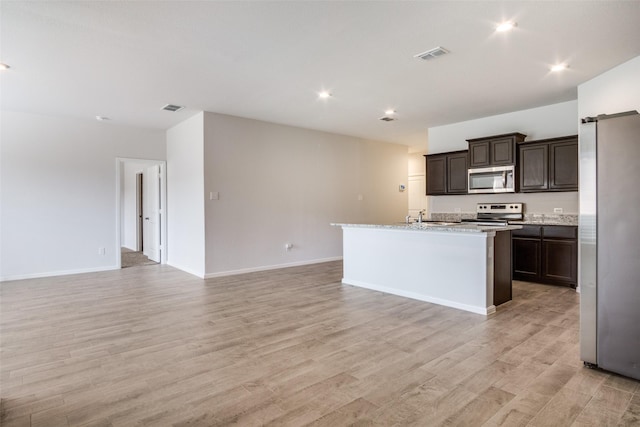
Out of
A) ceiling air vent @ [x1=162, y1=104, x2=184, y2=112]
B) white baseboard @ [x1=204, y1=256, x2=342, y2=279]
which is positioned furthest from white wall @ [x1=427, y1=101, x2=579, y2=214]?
ceiling air vent @ [x1=162, y1=104, x2=184, y2=112]

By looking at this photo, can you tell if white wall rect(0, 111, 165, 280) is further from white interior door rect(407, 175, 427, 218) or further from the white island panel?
white interior door rect(407, 175, 427, 218)

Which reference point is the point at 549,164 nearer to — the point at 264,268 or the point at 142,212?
the point at 264,268

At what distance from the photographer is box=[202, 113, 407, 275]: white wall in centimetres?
595

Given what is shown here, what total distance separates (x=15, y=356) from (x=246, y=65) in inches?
131

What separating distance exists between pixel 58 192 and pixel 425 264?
606cm

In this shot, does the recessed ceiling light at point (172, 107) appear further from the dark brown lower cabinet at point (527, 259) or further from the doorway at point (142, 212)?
the dark brown lower cabinet at point (527, 259)

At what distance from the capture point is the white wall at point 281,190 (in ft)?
19.5

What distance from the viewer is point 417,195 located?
992 centimetres

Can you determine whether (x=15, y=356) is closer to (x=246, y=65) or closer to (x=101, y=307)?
(x=101, y=307)

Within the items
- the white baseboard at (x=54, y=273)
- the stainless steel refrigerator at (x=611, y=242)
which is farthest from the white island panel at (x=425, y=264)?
the white baseboard at (x=54, y=273)

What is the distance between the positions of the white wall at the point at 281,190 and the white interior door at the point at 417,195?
1.48 metres

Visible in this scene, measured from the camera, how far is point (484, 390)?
225 cm

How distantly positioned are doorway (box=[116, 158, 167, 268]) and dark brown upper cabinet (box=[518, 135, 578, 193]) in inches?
256

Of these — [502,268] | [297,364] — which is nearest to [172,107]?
[297,364]
